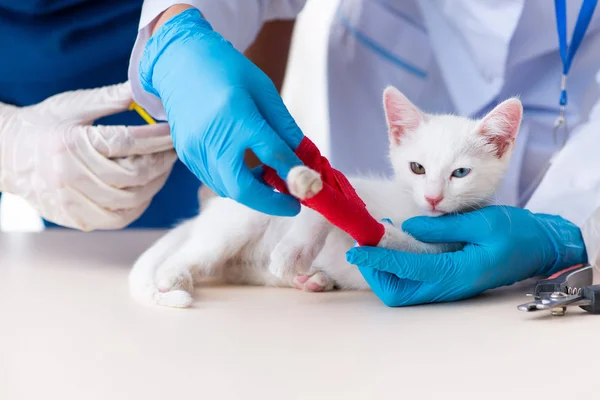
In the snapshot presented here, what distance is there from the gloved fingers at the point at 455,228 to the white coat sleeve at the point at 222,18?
2.50ft

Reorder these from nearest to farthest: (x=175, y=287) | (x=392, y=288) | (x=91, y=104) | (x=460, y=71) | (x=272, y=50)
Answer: (x=392, y=288)
(x=175, y=287)
(x=91, y=104)
(x=460, y=71)
(x=272, y=50)

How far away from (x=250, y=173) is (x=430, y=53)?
1364 mm

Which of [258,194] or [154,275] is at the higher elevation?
[258,194]

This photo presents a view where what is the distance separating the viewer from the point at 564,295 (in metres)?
1.17

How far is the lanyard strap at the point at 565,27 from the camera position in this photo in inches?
66.5

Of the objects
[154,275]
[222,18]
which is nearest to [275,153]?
[154,275]

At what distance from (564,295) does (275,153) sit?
0.63m

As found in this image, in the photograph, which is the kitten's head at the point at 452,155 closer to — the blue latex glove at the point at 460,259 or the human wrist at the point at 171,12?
the blue latex glove at the point at 460,259

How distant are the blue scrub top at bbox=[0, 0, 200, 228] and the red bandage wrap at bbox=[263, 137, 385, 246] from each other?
1.29m

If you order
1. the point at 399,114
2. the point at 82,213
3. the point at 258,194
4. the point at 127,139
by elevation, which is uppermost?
the point at 399,114

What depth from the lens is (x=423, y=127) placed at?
58.4 inches

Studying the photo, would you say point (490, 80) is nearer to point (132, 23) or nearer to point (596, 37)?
point (596, 37)

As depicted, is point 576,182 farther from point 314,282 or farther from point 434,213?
point 314,282

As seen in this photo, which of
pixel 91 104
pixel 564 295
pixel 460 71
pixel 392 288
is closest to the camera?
pixel 564 295
